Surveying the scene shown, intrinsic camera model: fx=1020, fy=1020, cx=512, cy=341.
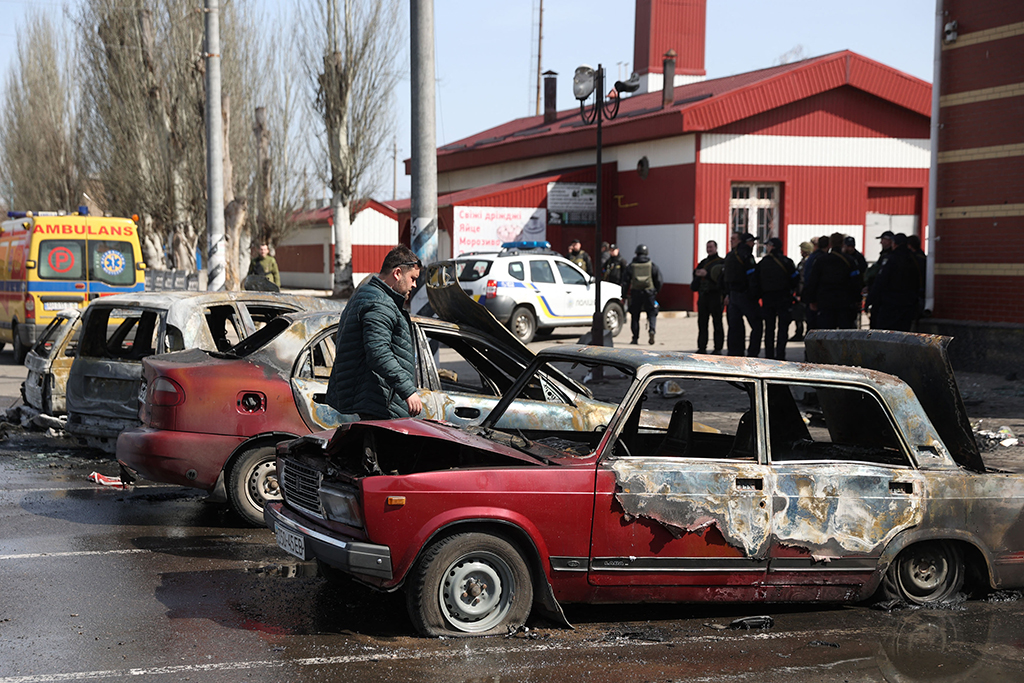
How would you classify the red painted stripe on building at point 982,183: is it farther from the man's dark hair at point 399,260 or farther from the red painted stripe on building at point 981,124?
the man's dark hair at point 399,260

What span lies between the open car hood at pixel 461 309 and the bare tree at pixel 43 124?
37.7m

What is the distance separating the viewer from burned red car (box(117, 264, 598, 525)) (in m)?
6.61

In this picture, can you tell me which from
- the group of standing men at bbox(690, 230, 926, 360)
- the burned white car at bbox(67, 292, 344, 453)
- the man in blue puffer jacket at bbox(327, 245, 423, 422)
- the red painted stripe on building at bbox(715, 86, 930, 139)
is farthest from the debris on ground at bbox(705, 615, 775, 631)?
the red painted stripe on building at bbox(715, 86, 930, 139)

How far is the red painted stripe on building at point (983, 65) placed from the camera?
14055 millimetres

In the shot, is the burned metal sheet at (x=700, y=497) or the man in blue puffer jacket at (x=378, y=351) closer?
the burned metal sheet at (x=700, y=497)

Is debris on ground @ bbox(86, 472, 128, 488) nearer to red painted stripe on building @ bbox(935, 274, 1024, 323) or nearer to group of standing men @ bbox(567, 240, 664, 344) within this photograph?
group of standing men @ bbox(567, 240, 664, 344)

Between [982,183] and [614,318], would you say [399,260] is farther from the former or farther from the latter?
[614,318]

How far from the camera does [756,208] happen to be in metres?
27.1

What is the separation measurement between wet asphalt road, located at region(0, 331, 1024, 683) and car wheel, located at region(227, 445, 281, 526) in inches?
18.7

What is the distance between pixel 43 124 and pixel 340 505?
42.4 m

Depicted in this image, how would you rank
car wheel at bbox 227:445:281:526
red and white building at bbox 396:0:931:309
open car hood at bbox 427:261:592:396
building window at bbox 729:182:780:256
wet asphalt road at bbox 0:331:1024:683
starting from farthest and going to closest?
1. building window at bbox 729:182:780:256
2. red and white building at bbox 396:0:931:309
3. open car hood at bbox 427:261:592:396
4. car wheel at bbox 227:445:281:526
5. wet asphalt road at bbox 0:331:1024:683

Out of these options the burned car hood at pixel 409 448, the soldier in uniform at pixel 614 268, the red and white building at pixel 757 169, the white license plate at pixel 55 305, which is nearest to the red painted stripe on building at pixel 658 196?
the red and white building at pixel 757 169

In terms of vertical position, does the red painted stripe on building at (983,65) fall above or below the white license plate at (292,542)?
above

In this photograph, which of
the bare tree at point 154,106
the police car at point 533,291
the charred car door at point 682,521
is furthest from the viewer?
the bare tree at point 154,106
